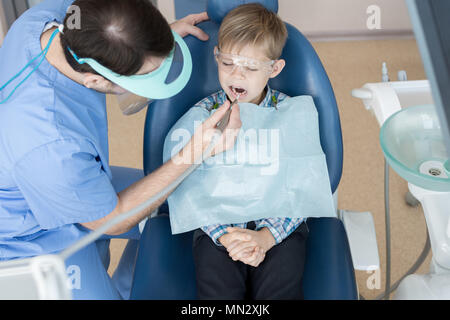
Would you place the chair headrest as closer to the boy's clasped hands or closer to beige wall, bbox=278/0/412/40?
the boy's clasped hands

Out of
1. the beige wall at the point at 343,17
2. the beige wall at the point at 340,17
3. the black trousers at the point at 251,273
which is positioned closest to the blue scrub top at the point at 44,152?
the black trousers at the point at 251,273

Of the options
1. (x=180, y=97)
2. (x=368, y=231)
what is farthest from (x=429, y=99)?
(x=180, y=97)

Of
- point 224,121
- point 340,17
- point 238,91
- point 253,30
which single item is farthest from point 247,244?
point 340,17

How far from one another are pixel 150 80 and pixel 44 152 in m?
0.27

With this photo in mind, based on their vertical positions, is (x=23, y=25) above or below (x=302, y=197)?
above

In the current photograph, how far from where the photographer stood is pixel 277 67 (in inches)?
50.1

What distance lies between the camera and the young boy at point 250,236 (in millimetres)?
1146

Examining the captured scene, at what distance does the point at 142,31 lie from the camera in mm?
850

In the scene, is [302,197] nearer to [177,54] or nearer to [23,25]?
[177,54]

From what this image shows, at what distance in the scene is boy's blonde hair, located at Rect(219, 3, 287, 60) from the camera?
122cm

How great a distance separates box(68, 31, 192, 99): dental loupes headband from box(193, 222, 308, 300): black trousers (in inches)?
17.7

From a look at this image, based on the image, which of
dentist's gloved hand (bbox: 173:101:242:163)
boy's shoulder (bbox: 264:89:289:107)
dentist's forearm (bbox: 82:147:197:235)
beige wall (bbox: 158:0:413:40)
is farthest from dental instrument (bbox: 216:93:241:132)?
beige wall (bbox: 158:0:413:40)

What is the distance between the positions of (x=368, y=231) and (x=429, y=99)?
0.40 m

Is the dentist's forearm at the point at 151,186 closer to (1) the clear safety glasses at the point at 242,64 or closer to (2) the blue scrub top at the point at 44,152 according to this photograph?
(2) the blue scrub top at the point at 44,152
